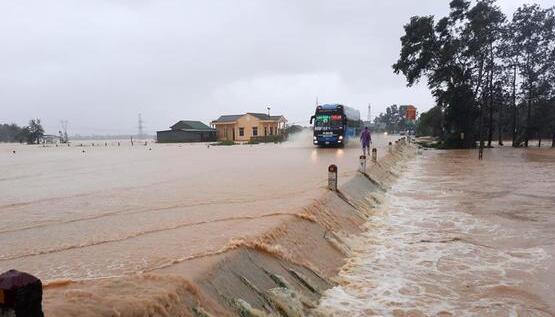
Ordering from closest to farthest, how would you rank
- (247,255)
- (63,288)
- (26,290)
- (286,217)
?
(26,290), (63,288), (247,255), (286,217)

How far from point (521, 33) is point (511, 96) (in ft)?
24.8

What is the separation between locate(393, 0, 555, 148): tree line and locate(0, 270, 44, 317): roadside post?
4129cm

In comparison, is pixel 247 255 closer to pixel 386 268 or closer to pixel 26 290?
pixel 386 268

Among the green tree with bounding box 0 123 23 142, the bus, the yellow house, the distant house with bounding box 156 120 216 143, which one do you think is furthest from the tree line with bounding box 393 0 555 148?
the green tree with bounding box 0 123 23 142

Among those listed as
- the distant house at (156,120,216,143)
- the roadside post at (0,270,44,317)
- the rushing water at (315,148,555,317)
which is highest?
the distant house at (156,120,216,143)

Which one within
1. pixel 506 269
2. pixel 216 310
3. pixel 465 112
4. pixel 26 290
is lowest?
pixel 506 269

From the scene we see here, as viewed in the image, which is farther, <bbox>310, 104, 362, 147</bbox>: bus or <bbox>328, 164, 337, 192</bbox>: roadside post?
<bbox>310, 104, 362, 147</bbox>: bus

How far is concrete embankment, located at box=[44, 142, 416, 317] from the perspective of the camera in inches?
151

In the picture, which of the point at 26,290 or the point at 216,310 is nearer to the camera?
the point at 26,290

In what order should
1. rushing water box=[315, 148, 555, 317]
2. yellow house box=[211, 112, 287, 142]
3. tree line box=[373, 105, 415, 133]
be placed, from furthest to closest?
tree line box=[373, 105, 415, 133], yellow house box=[211, 112, 287, 142], rushing water box=[315, 148, 555, 317]

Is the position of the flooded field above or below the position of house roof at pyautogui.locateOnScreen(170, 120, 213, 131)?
below

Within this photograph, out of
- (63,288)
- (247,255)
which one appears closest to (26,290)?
(63,288)

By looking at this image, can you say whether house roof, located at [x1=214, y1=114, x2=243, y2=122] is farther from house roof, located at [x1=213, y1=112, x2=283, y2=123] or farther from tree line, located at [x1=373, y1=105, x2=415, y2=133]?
tree line, located at [x1=373, y1=105, x2=415, y2=133]

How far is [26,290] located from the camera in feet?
8.74
